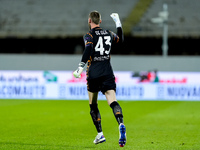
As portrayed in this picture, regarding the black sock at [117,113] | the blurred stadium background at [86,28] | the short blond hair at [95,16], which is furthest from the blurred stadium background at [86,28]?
the black sock at [117,113]

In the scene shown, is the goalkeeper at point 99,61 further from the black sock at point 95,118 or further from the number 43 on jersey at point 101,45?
the black sock at point 95,118

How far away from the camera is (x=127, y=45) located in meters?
27.2

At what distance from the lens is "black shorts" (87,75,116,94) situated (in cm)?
704

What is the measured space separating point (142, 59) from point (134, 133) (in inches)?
523

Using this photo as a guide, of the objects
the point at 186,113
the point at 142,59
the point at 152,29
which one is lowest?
the point at 186,113

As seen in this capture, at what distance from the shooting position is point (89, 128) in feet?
33.6

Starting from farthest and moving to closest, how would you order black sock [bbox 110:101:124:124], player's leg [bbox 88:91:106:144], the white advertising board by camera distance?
the white advertising board < player's leg [bbox 88:91:106:144] < black sock [bbox 110:101:124:124]

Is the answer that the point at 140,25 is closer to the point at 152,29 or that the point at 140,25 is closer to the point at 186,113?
the point at 152,29

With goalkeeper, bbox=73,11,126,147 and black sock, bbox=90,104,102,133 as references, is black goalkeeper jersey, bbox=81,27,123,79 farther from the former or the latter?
black sock, bbox=90,104,102,133

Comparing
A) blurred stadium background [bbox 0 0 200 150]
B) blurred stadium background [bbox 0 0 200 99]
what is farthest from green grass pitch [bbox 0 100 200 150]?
blurred stadium background [bbox 0 0 200 99]

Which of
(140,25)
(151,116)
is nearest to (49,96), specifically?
(151,116)

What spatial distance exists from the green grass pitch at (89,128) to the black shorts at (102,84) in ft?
3.39

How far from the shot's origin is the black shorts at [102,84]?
23.1 ft

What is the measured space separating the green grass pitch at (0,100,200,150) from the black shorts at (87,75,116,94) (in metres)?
1.03
